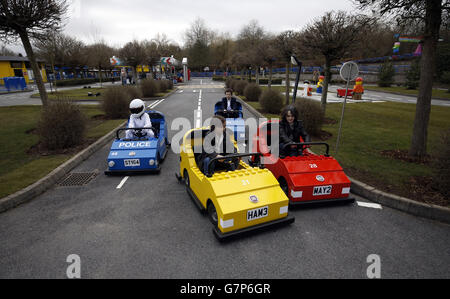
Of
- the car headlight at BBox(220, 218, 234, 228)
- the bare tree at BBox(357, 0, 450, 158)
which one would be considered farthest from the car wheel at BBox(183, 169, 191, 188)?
the bare tree at BBox(357, 0, 450, 158)

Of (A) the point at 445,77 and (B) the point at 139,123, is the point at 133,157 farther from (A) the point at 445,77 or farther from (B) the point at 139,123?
(A) the point at 445,77

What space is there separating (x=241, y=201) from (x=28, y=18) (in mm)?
10421

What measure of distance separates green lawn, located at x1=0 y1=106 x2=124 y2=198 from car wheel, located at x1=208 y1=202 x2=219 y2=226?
4.07m

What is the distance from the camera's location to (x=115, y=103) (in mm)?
11875

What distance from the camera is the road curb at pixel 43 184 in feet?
14.3

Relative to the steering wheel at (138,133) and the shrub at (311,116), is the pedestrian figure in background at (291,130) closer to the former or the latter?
the shrub at (311,116)

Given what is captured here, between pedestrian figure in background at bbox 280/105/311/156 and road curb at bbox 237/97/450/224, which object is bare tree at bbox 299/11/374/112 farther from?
road curb at bbox 237/97/450/224

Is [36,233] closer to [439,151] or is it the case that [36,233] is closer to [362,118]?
[439,151]

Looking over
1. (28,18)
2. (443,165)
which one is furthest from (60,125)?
(443,165)

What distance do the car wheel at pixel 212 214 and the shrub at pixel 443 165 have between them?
418cm
